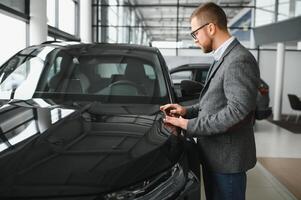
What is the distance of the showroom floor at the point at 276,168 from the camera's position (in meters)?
3.54

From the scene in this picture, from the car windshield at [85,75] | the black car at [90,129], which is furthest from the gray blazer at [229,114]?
the car windshield at [85,75]

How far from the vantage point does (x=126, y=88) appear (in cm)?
232

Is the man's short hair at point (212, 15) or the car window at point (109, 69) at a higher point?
the man's short hair at point (212, 15)

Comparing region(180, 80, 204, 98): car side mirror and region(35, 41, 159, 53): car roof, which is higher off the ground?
region(35, 41, 159, 53): car roof

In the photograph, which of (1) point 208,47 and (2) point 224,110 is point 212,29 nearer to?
(1) point 208,47

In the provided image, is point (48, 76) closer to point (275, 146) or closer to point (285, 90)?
point (275, 146)

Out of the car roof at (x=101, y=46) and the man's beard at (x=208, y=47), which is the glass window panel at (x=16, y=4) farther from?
the man's beard at (x=208, y=47)

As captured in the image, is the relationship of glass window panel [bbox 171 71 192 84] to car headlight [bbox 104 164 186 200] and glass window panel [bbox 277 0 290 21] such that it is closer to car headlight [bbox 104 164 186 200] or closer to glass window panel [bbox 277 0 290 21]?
glass window panel [bbox 277 0 290 21]

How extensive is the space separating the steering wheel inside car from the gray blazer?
655mm

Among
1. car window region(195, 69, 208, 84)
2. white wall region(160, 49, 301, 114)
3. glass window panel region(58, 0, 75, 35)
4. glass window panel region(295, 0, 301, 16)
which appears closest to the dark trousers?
car window region(195, 69, 208, 84)

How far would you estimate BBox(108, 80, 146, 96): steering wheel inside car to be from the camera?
7.47 ft

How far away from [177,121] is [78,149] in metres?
0.52

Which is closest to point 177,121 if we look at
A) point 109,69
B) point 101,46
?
point 109,69

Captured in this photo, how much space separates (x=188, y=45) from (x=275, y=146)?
20.1 ft
